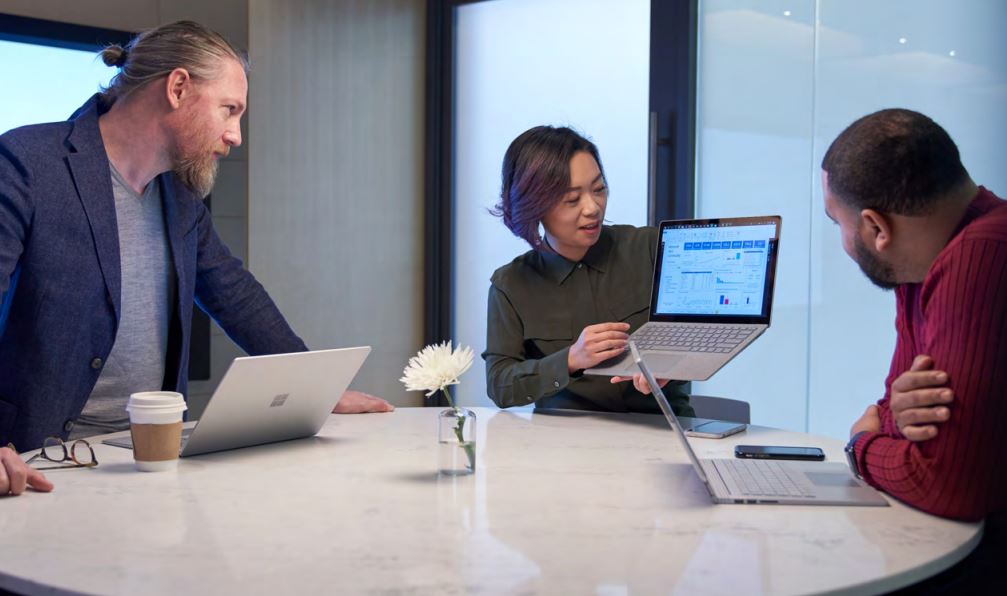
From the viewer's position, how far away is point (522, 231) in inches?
103

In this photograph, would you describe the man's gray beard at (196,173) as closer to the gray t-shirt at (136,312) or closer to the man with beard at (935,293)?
the gray t-shirt at (136,312)

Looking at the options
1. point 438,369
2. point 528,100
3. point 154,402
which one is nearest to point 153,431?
point 154,402

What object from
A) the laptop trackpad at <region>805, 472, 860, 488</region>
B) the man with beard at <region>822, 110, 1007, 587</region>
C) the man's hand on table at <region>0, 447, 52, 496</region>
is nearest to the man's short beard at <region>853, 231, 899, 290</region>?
the man with beard at <region>822, 110, 1007, 587</region>

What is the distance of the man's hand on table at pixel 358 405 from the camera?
7.65 feet

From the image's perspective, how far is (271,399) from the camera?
183 centimetres

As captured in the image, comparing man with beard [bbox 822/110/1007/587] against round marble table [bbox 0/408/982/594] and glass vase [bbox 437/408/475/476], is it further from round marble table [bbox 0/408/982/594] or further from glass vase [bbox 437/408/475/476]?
glass vase [bbox 437/408/475/476]

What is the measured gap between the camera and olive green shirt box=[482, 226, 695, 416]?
245 centimetres

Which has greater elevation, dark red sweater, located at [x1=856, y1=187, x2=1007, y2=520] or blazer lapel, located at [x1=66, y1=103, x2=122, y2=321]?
blazer lapel, located at [x1=66, y1=103, x2=122, y2=321]

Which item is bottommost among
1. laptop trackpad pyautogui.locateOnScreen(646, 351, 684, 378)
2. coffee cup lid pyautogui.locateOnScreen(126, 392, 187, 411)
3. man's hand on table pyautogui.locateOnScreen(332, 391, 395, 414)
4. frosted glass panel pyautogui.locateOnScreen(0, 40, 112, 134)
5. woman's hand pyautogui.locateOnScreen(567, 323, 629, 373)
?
man's hand on table pyautogui.locateOnScreen(332, 391, 395, 414)

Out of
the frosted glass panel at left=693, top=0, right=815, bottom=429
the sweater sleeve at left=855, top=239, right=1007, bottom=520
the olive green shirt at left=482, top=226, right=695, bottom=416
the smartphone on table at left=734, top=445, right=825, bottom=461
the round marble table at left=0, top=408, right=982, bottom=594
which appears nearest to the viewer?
the round marble table at left=0, top=408, right=982, bottom=594

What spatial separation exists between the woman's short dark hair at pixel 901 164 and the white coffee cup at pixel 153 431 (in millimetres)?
1191

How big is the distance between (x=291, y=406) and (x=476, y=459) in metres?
0.38

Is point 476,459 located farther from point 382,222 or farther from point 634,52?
point 382,222

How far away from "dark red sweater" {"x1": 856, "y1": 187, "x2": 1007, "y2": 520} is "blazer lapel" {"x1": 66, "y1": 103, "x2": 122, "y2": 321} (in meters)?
1.61
